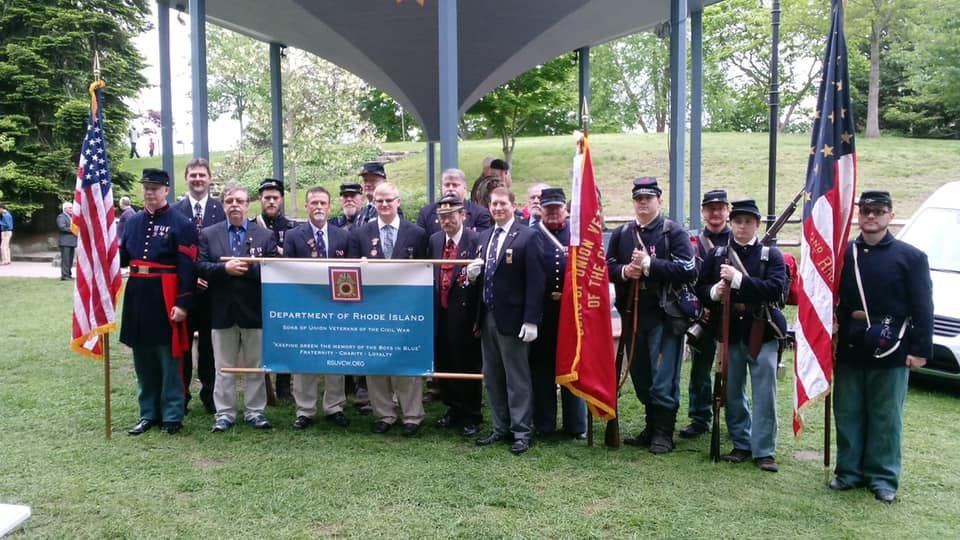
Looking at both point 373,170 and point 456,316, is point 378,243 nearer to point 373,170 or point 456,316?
point 456,316

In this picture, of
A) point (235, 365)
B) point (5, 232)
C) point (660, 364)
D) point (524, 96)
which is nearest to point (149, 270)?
point (235, 365)

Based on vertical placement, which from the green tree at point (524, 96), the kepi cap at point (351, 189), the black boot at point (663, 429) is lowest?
the black boot at point (663, 429)

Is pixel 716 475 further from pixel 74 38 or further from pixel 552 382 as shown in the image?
pixel 74 38

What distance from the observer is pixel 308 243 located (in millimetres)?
5992

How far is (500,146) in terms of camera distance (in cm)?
3275

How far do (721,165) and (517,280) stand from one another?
869 inches

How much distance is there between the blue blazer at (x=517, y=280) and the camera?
531 cm

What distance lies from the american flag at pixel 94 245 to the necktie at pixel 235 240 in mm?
865

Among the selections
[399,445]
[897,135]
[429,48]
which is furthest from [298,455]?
[897,135]

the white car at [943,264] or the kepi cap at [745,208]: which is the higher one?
the kepi cap at [745,208]

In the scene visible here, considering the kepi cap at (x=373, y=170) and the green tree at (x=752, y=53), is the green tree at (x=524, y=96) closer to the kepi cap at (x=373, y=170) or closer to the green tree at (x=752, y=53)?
the green tree at (x=752, y=53)

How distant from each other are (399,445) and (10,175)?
21.9 meters

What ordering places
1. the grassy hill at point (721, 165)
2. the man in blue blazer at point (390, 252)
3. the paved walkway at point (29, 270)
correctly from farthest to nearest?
the grassy hill at point (721, 165) → the paved walkway at point (29, 270) → the man in blue blazer at point (390, 252)

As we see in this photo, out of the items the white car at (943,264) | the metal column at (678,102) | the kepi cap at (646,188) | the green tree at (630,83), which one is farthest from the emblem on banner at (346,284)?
the green tree at (630,83)
